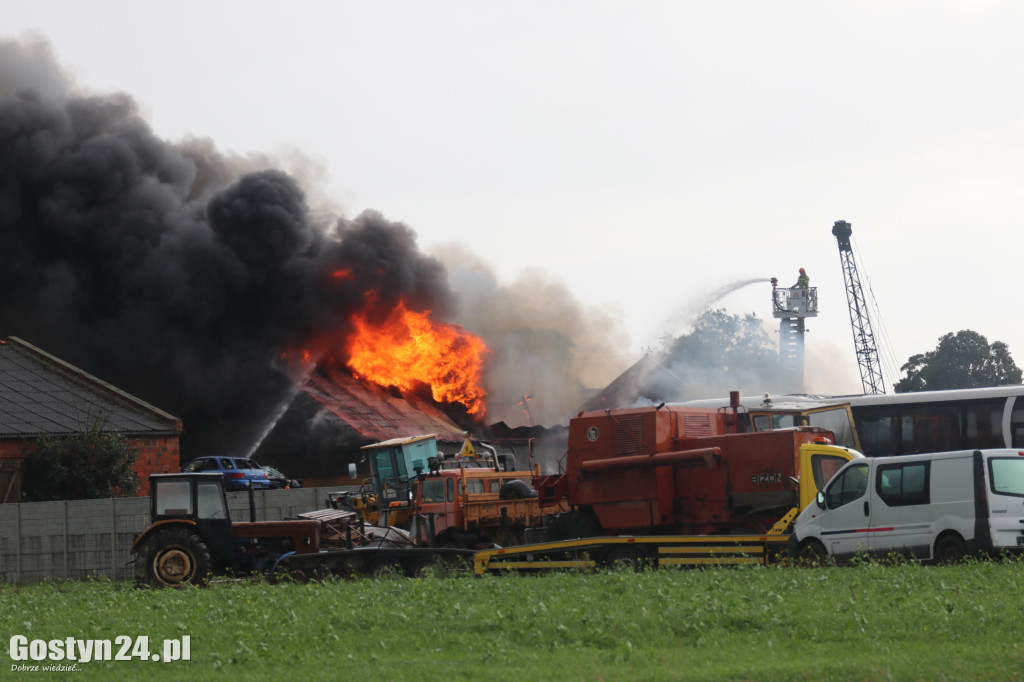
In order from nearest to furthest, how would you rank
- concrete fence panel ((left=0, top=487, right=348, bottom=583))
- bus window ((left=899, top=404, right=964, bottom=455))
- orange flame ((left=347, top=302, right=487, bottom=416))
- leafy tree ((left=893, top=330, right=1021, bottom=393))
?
bus window ((left=899, top=404, right=964, bottom=455)), concrete fence panel ((left=0, top=487, right=348, bottom=583)), orange flame ((left=347, top=302, right=487, bottom=416)), leafy tree ((left=893, top=330, right=1021, bottom=393))

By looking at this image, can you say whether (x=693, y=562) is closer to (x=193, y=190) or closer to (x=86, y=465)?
(x=86, y=465)

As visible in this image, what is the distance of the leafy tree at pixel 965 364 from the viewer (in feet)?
307

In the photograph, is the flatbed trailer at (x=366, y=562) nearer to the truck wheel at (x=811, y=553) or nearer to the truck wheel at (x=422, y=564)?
the truck wheel at (x=422, y=564)

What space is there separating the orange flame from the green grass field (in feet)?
123

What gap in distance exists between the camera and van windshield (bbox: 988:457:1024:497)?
1568cm

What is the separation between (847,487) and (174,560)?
1282cm

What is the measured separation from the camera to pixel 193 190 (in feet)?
197

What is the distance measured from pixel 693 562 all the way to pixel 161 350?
37.9 metres

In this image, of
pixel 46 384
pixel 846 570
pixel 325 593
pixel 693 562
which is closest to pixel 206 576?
pixel 325 593

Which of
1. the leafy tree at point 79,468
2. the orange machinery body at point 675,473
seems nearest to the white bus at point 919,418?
the orange machinery body at point 675,473

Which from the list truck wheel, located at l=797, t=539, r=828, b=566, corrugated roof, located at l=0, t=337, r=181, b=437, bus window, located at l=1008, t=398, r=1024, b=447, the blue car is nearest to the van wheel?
truck wheel, located at l=797, t=539, r=828, b=566

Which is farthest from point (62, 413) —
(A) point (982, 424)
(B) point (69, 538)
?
(A) point (982, 424)

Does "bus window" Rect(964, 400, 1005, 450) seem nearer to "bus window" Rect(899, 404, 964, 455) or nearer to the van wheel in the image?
"bus window" Rect(899, 404, 964, 455)

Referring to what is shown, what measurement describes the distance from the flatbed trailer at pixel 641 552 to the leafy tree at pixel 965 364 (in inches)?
3233
